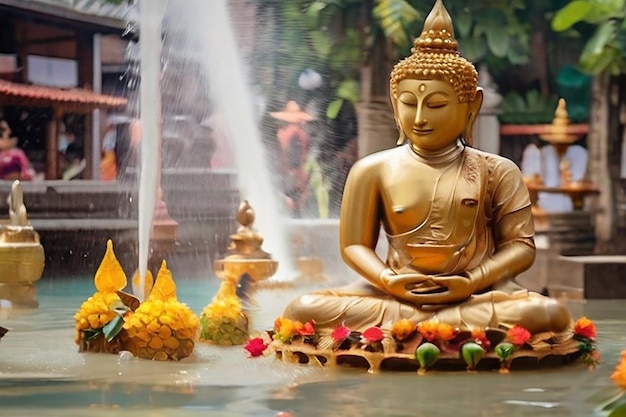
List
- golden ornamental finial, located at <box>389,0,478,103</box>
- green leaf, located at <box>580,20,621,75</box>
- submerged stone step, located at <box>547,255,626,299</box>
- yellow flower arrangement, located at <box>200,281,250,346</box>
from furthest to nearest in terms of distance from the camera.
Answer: green leaf, located at <box>580,20,621,75</box>
submerged stone step, located at <box>547,255,626,299</box>
yellow flower arrangement, located at <box>200,281,250,346</box>
golden ornamental finial, located at <box>389,0,478,103</box>

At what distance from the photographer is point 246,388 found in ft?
16.1

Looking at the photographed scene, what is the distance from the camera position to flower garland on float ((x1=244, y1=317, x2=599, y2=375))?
17.8 ft

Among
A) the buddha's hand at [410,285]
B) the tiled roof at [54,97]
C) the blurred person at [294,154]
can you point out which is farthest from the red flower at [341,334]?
the tiled roof at [54,97]

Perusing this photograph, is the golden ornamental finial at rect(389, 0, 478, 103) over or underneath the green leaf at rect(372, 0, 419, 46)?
underneath

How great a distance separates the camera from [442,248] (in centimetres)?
584

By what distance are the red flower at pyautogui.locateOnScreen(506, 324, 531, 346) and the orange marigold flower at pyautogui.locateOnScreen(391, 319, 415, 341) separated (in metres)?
0.43

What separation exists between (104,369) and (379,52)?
303 inches

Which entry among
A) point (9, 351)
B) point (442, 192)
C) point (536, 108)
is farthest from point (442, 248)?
point (536, 108)

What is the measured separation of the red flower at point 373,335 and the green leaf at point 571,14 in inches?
299

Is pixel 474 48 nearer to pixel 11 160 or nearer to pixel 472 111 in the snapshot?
pixel 11 160

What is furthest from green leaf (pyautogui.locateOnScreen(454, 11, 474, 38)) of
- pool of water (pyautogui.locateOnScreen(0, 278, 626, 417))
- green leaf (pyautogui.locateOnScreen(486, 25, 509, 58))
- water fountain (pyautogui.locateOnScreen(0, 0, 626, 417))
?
pool of water (pyautogui.locateOnScreen(0, 278, 626, 417))

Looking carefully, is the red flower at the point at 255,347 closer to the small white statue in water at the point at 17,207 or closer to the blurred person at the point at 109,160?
the small white statue in water at the point at 17,207

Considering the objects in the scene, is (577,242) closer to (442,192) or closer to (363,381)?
(442,192)

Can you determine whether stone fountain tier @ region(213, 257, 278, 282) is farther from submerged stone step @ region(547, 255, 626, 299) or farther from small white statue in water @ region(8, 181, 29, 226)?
submerged stone step @ region(547, 255, 626, 299)
